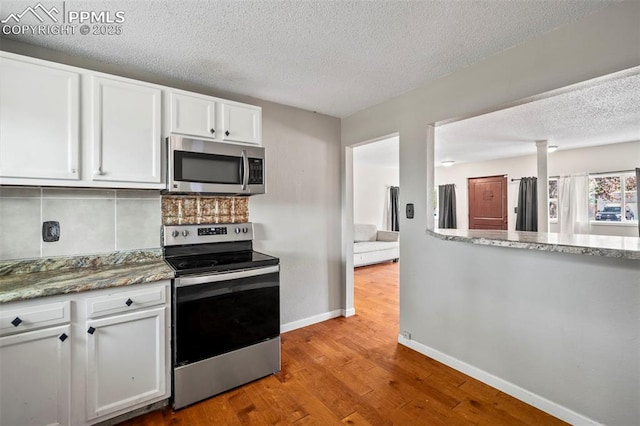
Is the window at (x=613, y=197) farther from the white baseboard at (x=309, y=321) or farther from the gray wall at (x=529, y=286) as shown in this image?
the white baseboard at (x=309, y=321)

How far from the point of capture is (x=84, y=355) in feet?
5.23

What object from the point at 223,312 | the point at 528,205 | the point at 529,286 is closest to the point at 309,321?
the point at 223,312

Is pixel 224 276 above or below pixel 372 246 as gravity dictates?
above

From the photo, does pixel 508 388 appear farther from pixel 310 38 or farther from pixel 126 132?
pixel 126 132

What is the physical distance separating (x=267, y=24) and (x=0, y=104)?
1540 mm

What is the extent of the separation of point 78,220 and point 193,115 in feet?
3.59

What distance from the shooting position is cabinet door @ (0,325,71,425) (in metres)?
1.41

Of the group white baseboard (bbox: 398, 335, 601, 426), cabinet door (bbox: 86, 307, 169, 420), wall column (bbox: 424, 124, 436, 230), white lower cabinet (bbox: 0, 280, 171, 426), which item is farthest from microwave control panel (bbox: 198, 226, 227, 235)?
white baseboard (bbox: 398, 335, 601, 426)

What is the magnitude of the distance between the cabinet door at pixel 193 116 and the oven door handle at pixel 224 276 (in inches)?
42.1

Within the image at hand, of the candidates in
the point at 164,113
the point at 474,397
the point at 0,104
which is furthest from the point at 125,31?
the point at 474,397

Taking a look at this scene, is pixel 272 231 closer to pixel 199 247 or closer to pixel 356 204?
pixel 199 247

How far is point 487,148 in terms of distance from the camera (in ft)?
18.1

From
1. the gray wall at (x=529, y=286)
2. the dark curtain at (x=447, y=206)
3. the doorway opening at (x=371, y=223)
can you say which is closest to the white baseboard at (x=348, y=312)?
the doorway opening at (x=371, y=223)

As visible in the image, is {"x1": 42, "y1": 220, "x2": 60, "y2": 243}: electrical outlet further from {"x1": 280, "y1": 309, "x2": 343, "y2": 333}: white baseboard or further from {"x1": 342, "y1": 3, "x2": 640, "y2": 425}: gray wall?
{"x1": 342, "y1": 3, "x2": 640, "y2": 425}: gray wall
